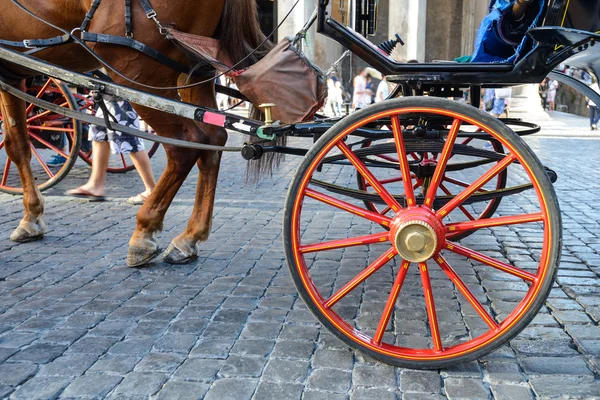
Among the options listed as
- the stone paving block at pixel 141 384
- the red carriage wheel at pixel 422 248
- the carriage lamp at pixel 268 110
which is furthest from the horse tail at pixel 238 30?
the stone paving block at pixel 141 384

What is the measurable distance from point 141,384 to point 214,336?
48 centimetres

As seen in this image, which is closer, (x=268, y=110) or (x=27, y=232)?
(x=268, y=110)

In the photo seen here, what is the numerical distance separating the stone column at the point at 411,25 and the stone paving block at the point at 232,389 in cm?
1744

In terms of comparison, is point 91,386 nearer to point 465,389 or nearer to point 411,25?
point 465,389

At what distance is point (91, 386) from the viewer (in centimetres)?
229

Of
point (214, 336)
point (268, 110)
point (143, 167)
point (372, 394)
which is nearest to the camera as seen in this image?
point (372, 394)

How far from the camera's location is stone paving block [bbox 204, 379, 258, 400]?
7.27 feet

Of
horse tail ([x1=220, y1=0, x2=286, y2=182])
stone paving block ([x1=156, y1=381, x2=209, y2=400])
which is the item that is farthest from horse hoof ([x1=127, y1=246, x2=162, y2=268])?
stone paving block ([x1=156, y1=381, x2=209, y2=400])

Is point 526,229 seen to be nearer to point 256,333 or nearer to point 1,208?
point 256,333

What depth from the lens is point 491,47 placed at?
3.36 m

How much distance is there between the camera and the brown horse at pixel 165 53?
10.7 ft

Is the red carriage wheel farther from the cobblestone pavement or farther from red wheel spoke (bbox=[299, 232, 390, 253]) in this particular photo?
the cobblestone pavement

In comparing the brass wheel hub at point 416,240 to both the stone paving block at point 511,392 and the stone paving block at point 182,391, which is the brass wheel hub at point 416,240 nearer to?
the stone paving block at point 511,392

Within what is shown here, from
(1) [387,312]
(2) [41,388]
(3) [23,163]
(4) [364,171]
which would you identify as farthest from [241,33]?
(2) [41,388]
